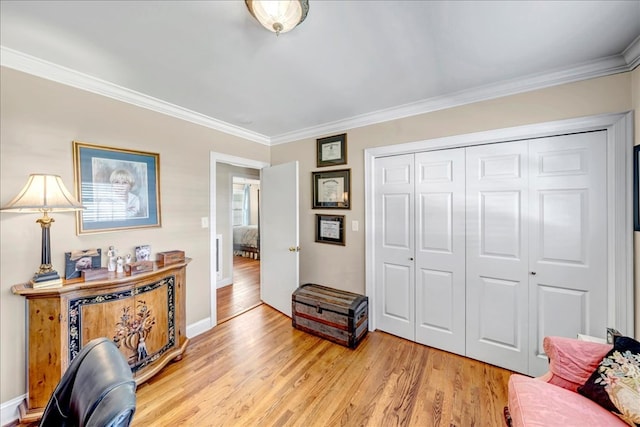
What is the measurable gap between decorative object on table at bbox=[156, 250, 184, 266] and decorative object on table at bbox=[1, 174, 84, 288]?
0.65 m

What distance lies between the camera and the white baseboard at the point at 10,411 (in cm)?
156

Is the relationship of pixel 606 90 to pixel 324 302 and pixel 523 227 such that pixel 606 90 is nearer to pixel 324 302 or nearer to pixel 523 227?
pixel 523 227

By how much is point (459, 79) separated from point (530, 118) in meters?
0.64

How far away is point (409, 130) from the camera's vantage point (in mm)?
2482

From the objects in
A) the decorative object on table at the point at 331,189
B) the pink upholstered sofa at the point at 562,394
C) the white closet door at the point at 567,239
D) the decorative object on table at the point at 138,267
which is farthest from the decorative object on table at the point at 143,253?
the white closet door at the point at 567,239

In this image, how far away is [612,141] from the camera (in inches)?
66.9

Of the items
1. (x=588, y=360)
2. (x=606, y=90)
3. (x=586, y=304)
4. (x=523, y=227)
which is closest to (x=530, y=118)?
(x=606, y=90)

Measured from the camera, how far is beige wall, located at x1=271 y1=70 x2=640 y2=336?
68.8 inches

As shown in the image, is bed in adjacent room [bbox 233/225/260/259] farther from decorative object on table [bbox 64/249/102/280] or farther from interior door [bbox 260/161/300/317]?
decorative object on table [bbox 64/249/102/280]

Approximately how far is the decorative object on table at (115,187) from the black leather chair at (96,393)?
1455 millimetres

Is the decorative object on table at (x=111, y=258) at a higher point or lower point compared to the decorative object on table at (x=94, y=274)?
higher

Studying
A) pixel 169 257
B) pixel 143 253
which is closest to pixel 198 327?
pixel 169 257

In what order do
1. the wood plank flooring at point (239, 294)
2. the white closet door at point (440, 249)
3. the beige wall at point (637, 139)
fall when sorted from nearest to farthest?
the beige wall at point (637, 139)
the white closet door at point (440, 249)
the wood plank flooring at point (239, 294)

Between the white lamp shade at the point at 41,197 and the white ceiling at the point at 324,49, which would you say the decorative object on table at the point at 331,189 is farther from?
the white lamp shade at the point at 41,197
